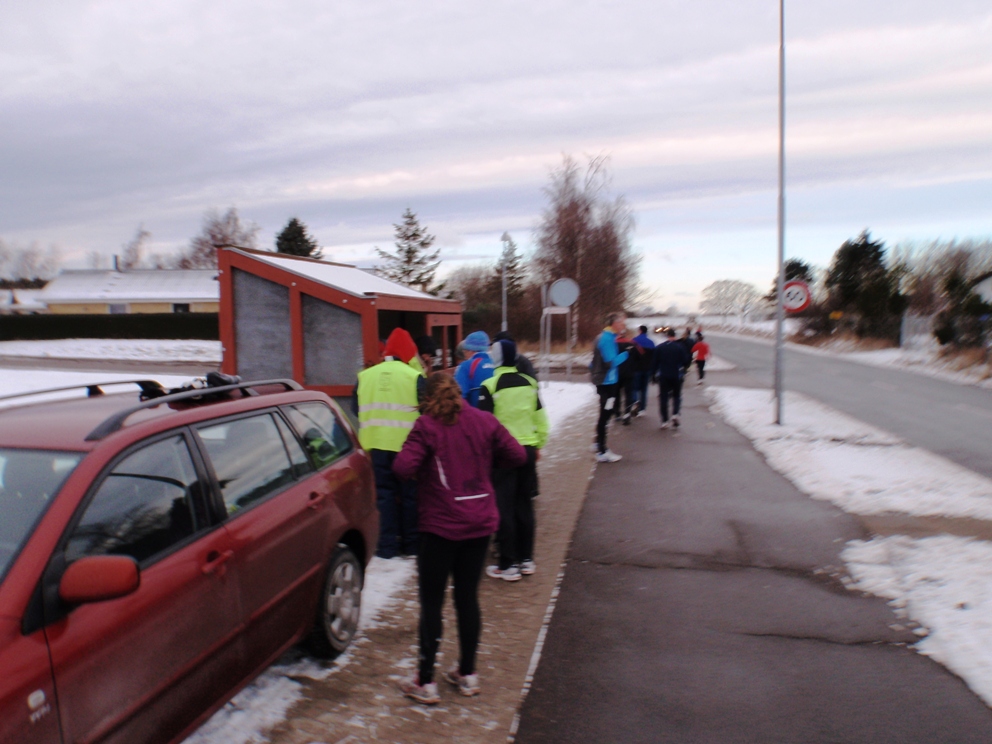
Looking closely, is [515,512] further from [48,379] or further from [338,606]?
[48,379]

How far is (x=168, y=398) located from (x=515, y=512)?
308 cm

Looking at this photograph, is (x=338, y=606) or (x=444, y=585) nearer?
(x=444, y=585)

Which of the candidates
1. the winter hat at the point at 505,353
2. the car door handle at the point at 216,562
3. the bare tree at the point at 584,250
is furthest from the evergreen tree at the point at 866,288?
the car door handle at the point at 216,562

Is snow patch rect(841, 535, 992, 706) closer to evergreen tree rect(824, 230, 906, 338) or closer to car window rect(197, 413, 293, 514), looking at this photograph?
car window rect(197, 413, 293, 514)

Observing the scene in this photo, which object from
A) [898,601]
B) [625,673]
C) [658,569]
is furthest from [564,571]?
[898,601]

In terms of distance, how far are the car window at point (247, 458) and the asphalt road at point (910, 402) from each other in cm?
940

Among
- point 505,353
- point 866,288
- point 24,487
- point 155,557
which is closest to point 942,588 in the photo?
point 505,353

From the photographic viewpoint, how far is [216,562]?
10.7ft

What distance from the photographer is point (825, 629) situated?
197 inches

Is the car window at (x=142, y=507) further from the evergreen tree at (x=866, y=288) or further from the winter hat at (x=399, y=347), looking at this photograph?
the evergreen tree at (x=866, y=288)

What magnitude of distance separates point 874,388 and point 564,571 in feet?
64.5

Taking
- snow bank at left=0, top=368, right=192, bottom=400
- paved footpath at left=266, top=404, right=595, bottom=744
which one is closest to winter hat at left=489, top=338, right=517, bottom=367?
paved footpath at left=266, top=404, right=595, bottom=744

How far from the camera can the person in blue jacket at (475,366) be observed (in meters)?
6.54

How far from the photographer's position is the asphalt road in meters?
12.5
